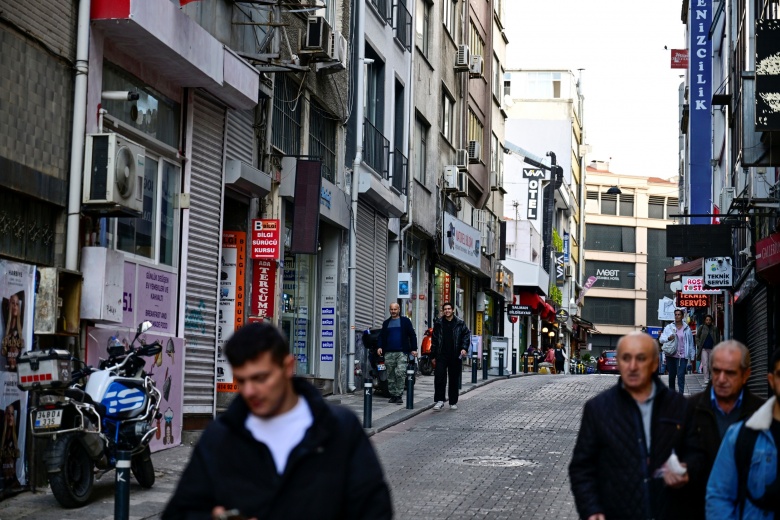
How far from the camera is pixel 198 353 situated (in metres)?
15.6

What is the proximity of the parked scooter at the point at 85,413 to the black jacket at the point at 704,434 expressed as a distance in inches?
213

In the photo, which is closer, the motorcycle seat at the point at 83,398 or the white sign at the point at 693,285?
the motorcycle seat at the point at 83,398

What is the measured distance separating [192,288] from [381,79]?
1205 centimetres

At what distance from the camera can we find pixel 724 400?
19.5 feet

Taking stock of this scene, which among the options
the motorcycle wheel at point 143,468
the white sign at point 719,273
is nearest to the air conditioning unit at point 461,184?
the white sign at point 719,273

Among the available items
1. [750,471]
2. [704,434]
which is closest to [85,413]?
[704,434]

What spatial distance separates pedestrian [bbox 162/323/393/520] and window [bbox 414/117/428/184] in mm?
26433

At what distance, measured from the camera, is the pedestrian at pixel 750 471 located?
497 cm

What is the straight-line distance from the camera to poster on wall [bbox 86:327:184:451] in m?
13.4

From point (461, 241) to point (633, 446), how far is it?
99.9 feet

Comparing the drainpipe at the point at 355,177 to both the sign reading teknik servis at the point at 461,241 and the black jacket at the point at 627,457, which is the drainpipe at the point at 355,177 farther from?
the black jacket at the point at 627,457

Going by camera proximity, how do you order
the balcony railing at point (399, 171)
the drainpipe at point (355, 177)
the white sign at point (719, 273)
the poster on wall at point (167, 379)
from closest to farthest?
the poster on wall at point (167, 379) < the drainpipe at point (355, 177) < the balcony railing at point (399, 171) < the white sign at point (719, 273)

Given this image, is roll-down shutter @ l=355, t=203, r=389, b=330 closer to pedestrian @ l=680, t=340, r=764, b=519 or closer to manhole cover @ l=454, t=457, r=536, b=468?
manhole cover @ l=454, t=457, r=536, b=468

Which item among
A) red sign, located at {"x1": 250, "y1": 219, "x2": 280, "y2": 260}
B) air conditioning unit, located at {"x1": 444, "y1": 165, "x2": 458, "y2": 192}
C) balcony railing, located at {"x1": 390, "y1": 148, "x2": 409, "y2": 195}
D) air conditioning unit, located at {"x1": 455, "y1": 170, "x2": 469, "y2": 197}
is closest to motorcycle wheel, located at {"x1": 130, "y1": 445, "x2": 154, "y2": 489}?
red sign, located at {"x1": 250, "y1": 219, "x2": 280, "y2": 260}
